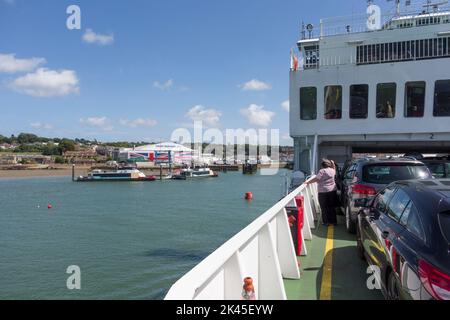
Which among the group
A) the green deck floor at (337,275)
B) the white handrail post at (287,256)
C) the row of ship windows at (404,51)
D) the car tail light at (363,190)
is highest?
the row of ship windows at (404,51)

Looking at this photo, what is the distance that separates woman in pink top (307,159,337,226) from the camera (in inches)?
311

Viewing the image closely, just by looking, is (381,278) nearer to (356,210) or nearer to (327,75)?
(356,210)

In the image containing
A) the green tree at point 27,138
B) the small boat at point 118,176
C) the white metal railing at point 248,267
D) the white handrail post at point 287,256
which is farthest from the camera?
the green tree at point 27,138

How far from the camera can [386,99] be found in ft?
43.5

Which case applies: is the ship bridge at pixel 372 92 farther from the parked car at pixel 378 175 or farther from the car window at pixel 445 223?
the car window at pixel 445 223

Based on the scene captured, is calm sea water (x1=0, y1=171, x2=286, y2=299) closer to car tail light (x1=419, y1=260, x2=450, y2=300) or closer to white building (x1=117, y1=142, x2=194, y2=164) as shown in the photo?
car tail light (x1=419, y1=260, x2=450, y2=300)

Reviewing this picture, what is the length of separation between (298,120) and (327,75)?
74.3 inches

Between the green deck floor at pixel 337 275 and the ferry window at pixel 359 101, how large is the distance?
775 cm

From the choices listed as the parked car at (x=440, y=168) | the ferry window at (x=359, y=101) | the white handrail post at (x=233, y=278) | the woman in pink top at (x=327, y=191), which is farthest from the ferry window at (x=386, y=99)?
the white handrail post at (x=233, y=278)

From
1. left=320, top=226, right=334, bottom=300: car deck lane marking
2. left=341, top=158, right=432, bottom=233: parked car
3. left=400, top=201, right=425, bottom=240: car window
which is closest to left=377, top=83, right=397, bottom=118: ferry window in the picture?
left=341, top=158, right=432, bottom=233: parked car

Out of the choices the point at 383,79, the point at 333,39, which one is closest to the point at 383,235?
the point at 383,79

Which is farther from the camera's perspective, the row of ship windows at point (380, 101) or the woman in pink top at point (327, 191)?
the row of ship windows at point (380, 101)

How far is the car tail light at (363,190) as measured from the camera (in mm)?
6527

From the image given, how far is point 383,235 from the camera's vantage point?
3.80 meters
